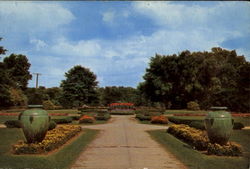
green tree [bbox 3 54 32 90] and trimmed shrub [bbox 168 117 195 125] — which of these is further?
green tree [bbox 3 54 32 90]

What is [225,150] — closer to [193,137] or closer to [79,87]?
[193,137]

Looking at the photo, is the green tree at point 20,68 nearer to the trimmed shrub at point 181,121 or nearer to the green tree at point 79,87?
the green tree at point 79,87

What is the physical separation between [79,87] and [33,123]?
49.3 meters

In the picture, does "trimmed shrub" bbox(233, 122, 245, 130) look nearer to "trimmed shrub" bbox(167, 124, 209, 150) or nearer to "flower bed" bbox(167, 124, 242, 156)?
"trimmed shrub" bbox(167, 124, 209, 150)

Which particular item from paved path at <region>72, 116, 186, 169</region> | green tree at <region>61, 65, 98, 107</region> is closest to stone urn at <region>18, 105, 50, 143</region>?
paved path at <region>72, 116, 186, 169</region>

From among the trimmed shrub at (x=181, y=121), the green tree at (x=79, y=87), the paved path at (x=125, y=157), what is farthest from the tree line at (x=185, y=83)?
the paved path at (x=125, y=157)

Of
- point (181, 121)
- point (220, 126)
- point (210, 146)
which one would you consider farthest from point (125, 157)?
point (181, 121)

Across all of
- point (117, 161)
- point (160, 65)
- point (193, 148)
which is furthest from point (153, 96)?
point (117, 161)

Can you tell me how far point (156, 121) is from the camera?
26.5 meters

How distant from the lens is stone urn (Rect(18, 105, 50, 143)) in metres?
→ 11.0

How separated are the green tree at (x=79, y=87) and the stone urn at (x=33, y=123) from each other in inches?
1826

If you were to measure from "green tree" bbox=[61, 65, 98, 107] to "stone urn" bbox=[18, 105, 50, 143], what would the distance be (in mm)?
46374

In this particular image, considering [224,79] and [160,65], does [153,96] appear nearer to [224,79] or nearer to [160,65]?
[160,65]

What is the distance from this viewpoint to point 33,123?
36.1 ft
